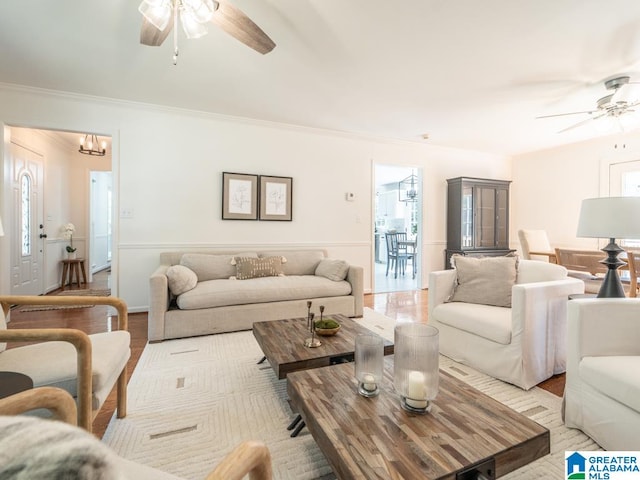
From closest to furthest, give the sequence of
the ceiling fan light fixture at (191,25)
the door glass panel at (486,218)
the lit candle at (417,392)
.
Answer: the lit candle at (417,392), the ceiling fan light fixture at (191,25), the door glass panel at (486,218)

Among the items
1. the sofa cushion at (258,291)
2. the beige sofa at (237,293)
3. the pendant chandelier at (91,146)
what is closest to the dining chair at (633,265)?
the beige sofa at (237,293)

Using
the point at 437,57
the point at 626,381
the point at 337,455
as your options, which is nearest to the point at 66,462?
the point at 337,455

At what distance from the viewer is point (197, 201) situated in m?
3.90

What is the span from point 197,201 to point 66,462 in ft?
12.7

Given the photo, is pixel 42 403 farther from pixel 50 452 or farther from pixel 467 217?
pixel 467 217

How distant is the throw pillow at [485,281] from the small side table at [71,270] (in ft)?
18.7

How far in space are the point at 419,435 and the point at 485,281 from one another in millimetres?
1805

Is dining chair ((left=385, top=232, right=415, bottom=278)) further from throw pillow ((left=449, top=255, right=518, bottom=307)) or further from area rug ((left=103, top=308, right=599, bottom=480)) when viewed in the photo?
area rug ((left=103, top=308, right=599, bottom=480))

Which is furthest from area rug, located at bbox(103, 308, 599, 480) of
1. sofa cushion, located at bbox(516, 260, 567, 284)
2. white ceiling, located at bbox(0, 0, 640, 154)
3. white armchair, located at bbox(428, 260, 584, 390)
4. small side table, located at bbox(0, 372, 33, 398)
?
white ceiling, located at bbox(0, 0, 640, 154)

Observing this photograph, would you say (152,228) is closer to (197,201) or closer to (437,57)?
(197,201)

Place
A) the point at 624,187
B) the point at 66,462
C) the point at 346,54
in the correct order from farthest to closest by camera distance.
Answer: the point at 624,187, the point at 346,54, the point at 66,462

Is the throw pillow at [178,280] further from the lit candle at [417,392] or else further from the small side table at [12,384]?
the lit candle at [417,392]

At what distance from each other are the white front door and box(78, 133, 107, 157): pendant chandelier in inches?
23.7

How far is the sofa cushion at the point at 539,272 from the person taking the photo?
227cm
